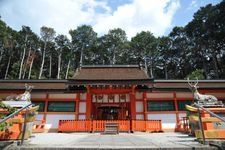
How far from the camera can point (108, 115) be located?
55.1ft

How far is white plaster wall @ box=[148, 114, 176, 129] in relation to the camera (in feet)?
44.6

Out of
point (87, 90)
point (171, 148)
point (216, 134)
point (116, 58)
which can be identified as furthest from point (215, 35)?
point (171, 148)

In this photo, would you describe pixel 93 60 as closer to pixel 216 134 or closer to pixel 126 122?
pixel 126 122

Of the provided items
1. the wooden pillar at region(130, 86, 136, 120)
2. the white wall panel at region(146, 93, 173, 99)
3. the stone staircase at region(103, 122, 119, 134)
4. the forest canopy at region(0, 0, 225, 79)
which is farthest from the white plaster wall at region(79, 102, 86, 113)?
the forest canopy at region(0, 0, 225, 79)

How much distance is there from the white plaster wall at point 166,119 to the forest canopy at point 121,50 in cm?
2122

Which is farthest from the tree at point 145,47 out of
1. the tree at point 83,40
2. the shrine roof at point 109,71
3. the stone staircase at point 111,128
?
the stone staircase at point 111,128

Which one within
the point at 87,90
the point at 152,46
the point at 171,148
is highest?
the point at 152,46

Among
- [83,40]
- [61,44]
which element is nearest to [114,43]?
[83,40]

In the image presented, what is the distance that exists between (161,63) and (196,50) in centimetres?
886

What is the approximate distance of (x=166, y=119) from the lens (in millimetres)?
13703

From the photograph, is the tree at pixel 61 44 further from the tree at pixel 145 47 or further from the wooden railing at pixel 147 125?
the wooden railing at pixel 147 125

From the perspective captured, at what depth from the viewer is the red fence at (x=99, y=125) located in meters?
12.4

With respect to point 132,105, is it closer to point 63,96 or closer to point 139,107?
point 139,107

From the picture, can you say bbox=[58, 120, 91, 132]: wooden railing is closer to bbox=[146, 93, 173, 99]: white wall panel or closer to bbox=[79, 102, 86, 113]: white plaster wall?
bbox=[79, 102, 86, 113]: white plaster wall
